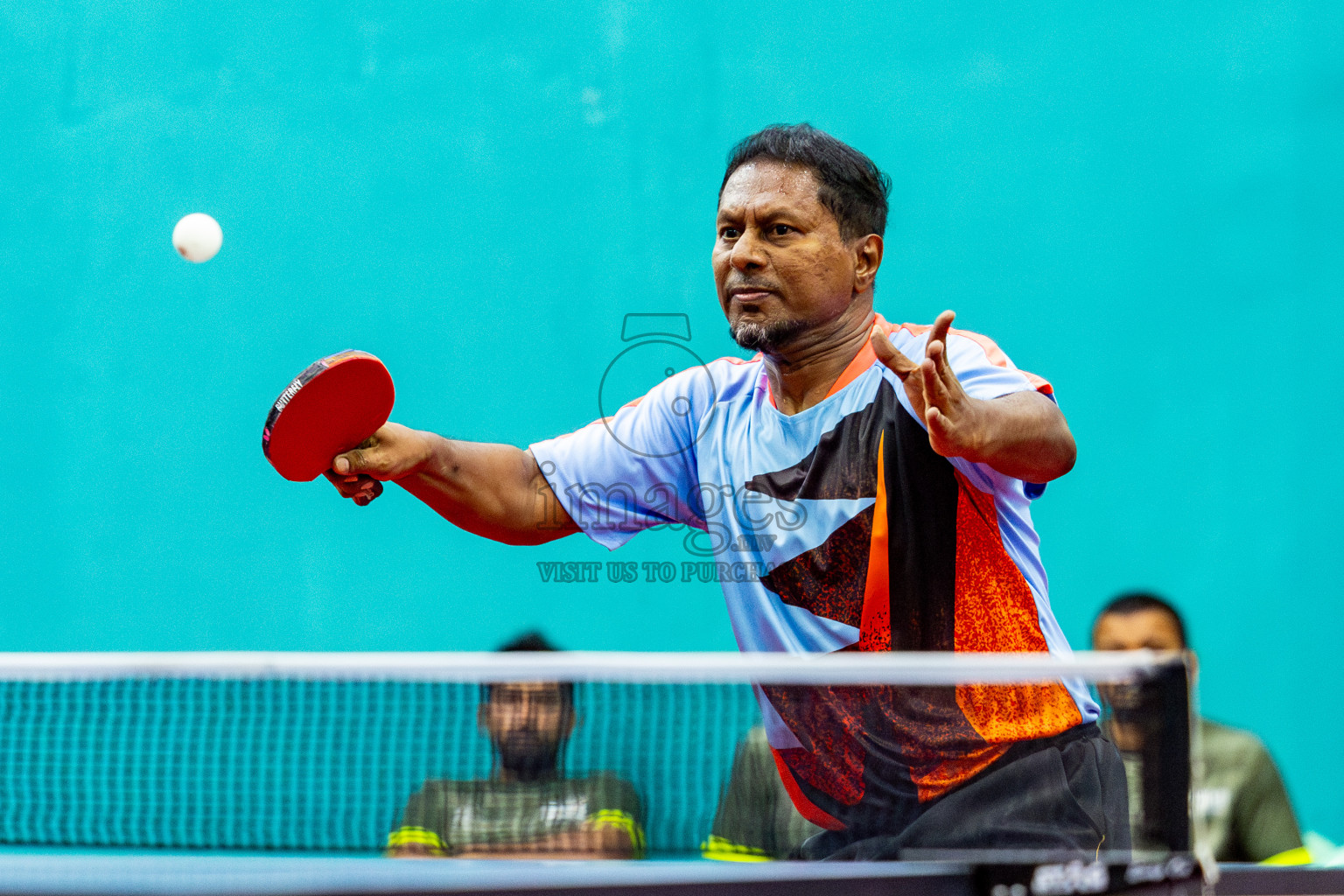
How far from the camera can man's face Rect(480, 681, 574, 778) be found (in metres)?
1.97

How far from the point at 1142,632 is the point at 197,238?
3360mm

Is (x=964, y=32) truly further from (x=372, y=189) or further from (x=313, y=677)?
(x=313, y=677)

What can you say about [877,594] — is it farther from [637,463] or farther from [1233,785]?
[1233,785]

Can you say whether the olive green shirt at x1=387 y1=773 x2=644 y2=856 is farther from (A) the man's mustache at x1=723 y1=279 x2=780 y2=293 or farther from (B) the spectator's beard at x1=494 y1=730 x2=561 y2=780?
(A) the man's mustache at x1=723 y1=279 x2=780 y2=293

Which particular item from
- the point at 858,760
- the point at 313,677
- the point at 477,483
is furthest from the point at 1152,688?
the point at 477,483

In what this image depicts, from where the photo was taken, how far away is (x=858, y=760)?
2.08 metres

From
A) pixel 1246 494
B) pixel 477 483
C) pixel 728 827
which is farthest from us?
pixel 1246 494

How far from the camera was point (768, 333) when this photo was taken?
2.60 metres

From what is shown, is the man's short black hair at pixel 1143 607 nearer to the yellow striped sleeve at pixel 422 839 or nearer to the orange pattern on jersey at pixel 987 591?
the orange pattern on jersey at pixel 987 591

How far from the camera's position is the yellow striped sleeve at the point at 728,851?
192 centimetres

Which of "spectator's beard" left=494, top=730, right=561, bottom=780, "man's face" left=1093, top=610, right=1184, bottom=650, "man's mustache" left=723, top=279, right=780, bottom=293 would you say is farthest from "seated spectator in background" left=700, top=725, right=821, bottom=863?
"man's face" left=1093, top=610, right=1184, bottom=650

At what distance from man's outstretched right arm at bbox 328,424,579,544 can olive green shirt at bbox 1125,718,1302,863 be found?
215 centimetres

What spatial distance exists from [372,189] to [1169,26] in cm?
305
